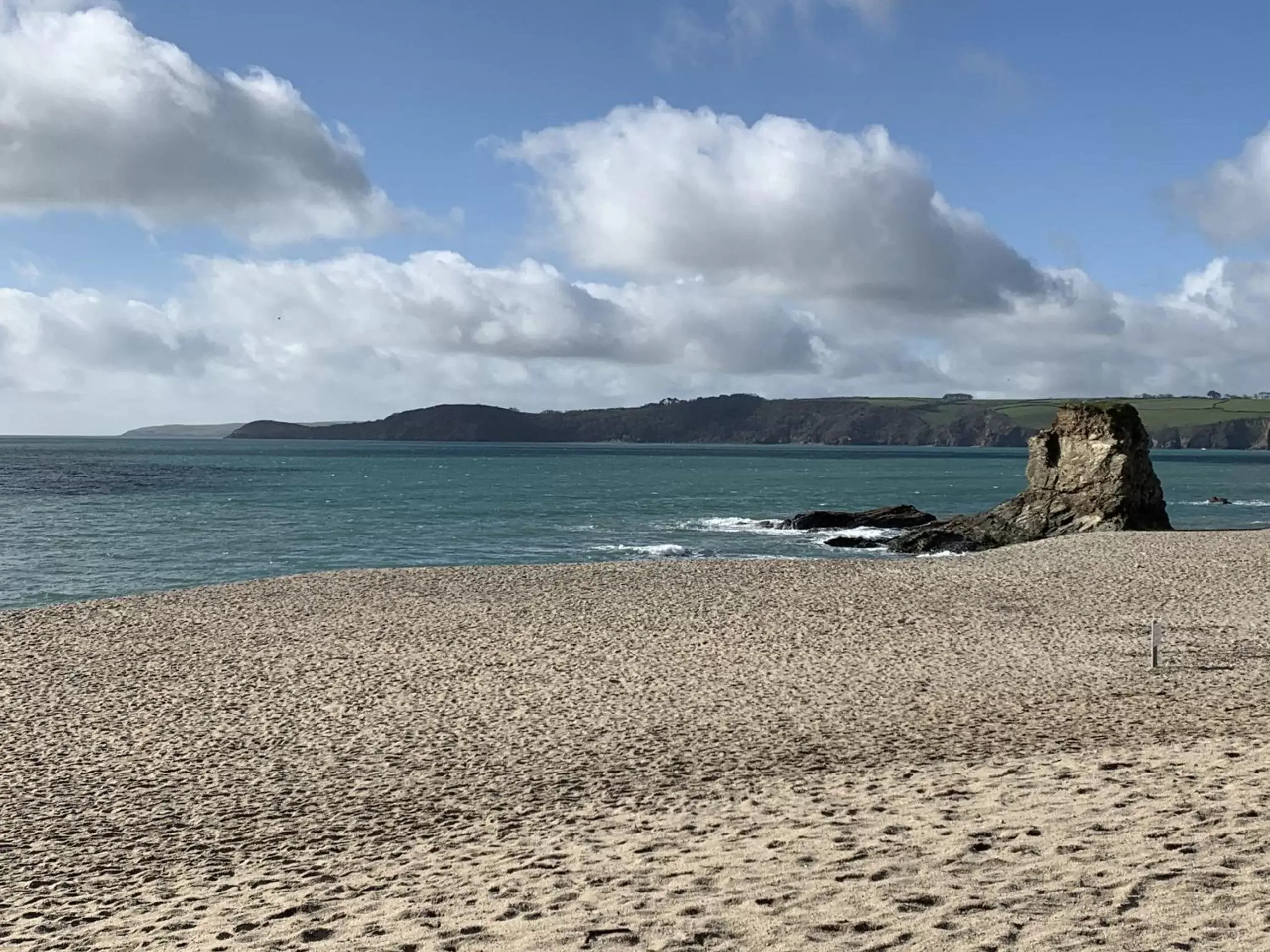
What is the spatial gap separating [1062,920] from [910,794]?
3666 mm

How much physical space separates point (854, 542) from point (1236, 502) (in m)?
41.3

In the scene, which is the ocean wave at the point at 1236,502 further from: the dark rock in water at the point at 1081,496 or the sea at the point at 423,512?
the dark rock in water at the point at 1081,496

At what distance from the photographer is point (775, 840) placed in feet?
30.3

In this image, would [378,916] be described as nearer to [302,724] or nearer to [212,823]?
[212,823]

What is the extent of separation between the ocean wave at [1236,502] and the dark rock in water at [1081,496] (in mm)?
30156

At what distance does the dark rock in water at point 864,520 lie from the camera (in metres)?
51.3

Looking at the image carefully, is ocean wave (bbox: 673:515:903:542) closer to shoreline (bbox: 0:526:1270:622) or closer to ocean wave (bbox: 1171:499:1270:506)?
shoreline (bbox: 0:526:1270:622)

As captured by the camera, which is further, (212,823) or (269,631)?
(269,631)

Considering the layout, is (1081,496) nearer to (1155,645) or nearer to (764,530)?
(764,530)

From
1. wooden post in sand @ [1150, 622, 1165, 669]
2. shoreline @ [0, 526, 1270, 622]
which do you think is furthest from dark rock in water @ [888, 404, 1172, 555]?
wooden post in sand @ [1150, 622, 1165, 669]

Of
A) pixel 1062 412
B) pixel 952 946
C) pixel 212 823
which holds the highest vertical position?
pixel 1062 412

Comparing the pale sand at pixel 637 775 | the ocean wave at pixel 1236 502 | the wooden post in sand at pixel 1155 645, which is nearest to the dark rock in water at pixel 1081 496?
the pale sand at pixel 637 775

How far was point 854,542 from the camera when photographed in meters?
45.5

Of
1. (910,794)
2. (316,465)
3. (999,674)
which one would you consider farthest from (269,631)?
(316,465)
